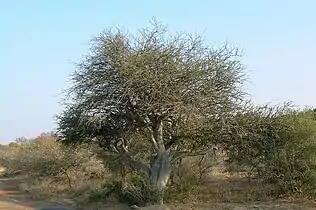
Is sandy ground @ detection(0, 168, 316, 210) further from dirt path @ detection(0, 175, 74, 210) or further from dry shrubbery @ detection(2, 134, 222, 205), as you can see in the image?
dry shrubbery @ detection(2, 134, 222, 205)

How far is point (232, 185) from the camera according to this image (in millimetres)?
31656

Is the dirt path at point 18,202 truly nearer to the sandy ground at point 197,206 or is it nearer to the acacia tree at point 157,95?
the sandy ground at point 197,206

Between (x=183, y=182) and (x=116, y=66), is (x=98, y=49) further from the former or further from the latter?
(x=183, y=182)

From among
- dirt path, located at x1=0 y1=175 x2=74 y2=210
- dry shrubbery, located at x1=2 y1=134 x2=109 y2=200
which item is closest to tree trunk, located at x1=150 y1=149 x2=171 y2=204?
dirt path, located at x1=0 y1=175 x2=74 y2=210

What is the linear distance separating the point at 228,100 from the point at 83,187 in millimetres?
18150

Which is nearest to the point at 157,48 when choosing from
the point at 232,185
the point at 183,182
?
the point at 183,182

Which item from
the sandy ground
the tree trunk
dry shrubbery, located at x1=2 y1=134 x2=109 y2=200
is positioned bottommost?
the sandy ground

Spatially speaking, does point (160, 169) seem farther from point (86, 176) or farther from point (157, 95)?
point (86, 176)

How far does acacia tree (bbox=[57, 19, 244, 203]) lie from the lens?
2328 cm

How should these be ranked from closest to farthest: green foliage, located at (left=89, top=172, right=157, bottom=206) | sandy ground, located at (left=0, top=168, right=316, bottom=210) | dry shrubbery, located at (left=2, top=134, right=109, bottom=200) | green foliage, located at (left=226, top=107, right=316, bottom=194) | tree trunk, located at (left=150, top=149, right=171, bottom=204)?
sandy ground, located at (left=0, top=168, right=316, bottom=210), green foliage, located at (left=226, top=107, right=316, bottom=194), green foliage, located at (left=89, top=172, right=157, bottom=206), tree trunk, located at (left=150, top=149, right=171, bottom=204), dry shrubbery, located at (left=2, top=134, right=109, bottom=200)

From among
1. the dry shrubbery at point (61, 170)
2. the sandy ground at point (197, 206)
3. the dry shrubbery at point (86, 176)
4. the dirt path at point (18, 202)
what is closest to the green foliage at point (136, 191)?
the dry shrubbery at point (86, 176)

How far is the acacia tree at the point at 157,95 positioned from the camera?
76.4 ft

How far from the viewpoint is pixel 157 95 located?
23.3 m

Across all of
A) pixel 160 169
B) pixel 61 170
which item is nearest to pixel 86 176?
pixel 61 170
